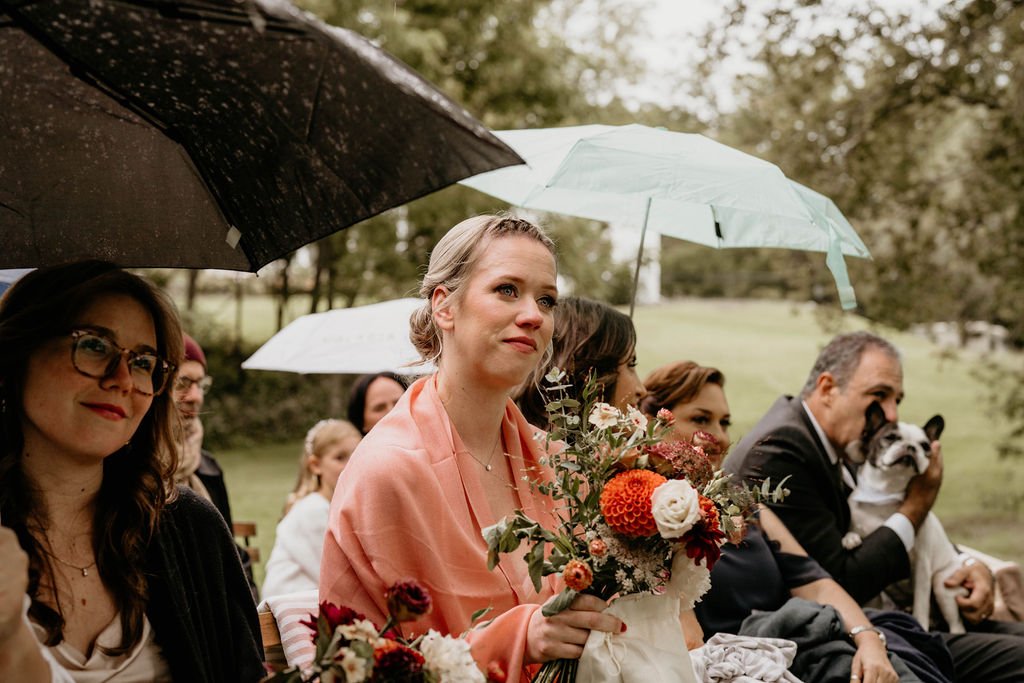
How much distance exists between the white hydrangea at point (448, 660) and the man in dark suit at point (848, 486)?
8.26 feet

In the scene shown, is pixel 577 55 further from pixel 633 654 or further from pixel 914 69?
pixel 633 654

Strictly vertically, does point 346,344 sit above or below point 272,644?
above

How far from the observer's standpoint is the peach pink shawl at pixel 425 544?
8.90 feet

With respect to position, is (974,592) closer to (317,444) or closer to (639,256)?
(639,256)

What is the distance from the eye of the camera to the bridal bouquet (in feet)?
8.15

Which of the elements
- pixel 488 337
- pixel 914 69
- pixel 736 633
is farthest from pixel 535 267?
pixel 914 69

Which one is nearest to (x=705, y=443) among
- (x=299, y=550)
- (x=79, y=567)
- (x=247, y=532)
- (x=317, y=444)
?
(x=79, y=567)

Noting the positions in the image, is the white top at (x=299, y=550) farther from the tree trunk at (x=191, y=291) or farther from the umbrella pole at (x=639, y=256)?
the tree trunk at (x=191, y=291)

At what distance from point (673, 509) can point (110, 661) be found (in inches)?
56.3

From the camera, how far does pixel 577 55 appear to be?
742 inches

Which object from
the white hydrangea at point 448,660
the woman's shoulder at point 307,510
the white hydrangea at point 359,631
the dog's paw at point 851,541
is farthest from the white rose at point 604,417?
the woman's shoulder at point 307,510

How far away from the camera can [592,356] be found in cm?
402

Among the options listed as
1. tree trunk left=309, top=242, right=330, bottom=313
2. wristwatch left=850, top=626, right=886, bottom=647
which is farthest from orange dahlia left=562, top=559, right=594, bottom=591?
tree trunk left=309, top=242, right=330, bottom=313

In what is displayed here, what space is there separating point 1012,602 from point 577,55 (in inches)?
598
